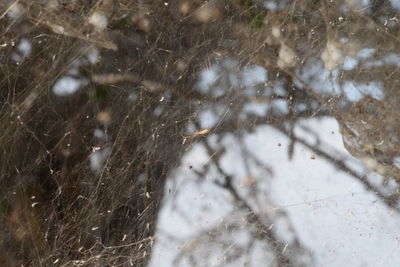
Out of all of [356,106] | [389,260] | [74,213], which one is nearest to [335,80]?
[356,106]

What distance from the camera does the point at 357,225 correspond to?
86.6 inches

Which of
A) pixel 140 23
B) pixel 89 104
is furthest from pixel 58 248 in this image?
pixel 140 23

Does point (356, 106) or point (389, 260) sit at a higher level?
point (356, 106)

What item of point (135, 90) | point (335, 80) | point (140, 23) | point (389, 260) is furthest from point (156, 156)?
point (389, 260)

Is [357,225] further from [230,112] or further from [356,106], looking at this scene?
[230,112]

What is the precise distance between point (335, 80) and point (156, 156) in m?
0.79

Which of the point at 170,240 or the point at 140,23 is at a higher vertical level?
the point at 140,23

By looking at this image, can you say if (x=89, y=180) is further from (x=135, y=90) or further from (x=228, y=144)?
(x=228, y=144)

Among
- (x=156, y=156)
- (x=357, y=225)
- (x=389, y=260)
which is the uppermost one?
(x=156, y=156)

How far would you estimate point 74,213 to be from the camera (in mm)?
2127

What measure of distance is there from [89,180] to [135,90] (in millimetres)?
401

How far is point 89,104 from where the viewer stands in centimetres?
212

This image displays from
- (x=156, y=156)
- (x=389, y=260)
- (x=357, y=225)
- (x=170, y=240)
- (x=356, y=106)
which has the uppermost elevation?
(x=156, y=156)

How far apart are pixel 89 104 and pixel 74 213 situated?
1.43 ft
